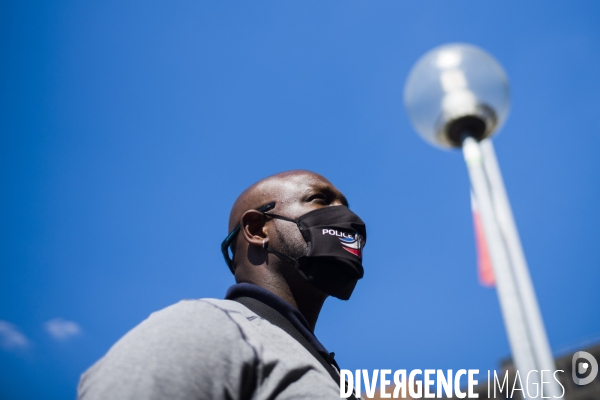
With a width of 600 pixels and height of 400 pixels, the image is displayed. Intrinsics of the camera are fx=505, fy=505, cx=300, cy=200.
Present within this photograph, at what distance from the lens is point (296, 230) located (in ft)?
11.7

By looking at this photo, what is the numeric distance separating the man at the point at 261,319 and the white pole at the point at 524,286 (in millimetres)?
925

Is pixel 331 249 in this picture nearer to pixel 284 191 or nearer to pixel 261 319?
pixel 284 191

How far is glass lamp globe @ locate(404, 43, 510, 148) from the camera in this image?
203 centimetres

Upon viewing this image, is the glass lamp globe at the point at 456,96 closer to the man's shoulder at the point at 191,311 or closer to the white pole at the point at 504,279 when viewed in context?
the white pole at the point at 504,279

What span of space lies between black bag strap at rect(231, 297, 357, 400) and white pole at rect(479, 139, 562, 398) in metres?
1.20

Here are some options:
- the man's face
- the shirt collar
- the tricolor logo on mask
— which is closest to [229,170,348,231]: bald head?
the man's face

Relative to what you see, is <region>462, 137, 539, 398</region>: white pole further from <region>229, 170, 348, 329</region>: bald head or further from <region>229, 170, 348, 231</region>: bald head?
<region>229, 170, 348, 231</region>: bald head

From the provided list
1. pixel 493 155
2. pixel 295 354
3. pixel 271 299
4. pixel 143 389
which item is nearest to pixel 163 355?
pixel 143 389

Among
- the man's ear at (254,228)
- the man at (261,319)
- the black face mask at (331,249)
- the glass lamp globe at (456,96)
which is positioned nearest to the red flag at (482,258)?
the glass lamp globe at (456,96)

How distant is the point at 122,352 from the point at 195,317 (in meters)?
0.32

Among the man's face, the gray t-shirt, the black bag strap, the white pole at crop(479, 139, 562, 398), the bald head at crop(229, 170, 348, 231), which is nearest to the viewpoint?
the white pole at crop(479, 139, 562, 398)

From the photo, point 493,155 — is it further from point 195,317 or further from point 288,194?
point 288,194

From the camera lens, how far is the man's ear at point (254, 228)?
355 centimetres

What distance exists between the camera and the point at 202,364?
1801 mm
